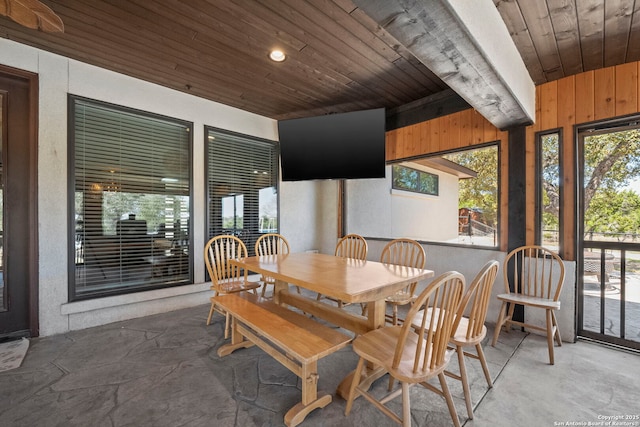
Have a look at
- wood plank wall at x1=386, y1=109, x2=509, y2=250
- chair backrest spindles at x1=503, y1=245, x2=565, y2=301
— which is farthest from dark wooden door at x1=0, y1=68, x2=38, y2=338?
chair backrest spindles at x1=503, y1=245, x2=565, y2=301

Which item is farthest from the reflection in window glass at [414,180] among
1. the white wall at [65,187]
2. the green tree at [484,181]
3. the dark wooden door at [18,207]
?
the dark wooden door at [18,207]

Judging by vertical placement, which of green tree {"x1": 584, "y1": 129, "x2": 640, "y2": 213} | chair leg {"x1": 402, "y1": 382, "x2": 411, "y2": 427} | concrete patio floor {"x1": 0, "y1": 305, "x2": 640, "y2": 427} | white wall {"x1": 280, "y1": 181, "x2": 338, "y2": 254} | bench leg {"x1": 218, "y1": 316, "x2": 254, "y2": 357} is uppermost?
green tree {"x1": 584, "y1": 129, "x2": 640, "y2": 213}

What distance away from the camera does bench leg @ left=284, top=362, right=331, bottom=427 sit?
154 centimetres

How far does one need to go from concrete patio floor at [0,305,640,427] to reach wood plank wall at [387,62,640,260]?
1145 mm

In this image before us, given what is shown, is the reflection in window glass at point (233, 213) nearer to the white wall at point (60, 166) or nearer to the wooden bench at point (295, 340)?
the white wall at point (60, 166)

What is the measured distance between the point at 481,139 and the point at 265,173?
2959 millimetres

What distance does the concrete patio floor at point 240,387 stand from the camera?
161 cm

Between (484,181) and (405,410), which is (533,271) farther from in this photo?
(405,410)

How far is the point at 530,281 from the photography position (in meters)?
2.77

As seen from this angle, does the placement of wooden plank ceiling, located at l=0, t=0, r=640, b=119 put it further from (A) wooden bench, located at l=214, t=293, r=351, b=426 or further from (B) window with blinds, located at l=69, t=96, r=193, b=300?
(A) wooden bench, located at l=214, t=293, r=351, b=426

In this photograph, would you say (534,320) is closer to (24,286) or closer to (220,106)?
(220,106)

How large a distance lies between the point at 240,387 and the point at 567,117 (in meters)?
3.72

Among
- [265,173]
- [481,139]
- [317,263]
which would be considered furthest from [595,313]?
[265,173]

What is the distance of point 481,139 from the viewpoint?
3.13 meters
